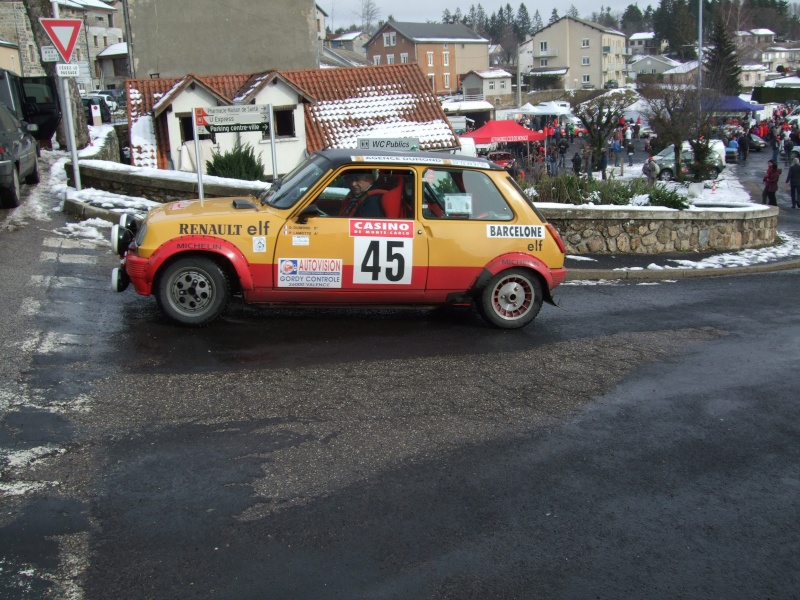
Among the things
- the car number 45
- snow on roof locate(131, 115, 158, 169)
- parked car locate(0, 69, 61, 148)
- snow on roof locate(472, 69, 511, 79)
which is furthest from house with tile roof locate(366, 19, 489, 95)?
the car number 45

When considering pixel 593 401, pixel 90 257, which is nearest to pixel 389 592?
pixel 593 401

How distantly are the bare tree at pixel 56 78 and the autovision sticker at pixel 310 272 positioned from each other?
1534cm

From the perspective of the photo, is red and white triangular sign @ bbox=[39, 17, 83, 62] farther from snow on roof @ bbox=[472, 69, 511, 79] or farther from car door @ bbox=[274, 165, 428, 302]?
snow on roof @ bbox=[472, 69, 511, 79]

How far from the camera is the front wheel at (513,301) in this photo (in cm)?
866

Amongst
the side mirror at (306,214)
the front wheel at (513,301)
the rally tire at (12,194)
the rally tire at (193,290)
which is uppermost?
the rally tire at (12,194)

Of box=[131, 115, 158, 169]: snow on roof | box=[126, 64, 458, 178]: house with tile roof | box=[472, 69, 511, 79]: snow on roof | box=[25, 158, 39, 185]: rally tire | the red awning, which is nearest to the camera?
box=[25, 158, 39, 185]: rally tire

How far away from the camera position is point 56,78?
2181 cm

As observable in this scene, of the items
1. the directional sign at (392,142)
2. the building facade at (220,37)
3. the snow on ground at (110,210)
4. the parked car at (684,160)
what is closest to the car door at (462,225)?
the snow on ground at (110,210)

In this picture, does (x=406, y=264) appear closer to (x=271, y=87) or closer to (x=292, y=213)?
(x=292, y=213)

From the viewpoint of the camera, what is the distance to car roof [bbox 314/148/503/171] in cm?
827

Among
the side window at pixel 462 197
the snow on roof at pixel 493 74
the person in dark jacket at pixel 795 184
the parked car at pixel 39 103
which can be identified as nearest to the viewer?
the side window at pixel 462 197

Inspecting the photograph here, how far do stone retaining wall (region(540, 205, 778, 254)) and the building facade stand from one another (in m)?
27.6

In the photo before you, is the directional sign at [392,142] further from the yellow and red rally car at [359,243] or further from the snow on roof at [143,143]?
the snow on roof at [143,143]

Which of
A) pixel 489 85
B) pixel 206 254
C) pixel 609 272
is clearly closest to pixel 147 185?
pixel 206 254
